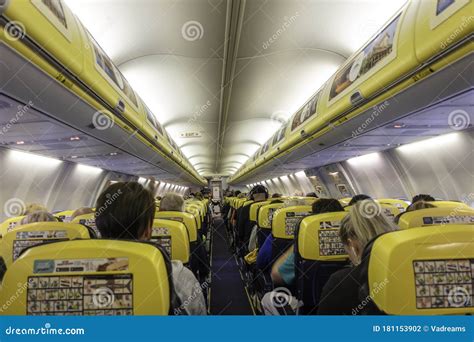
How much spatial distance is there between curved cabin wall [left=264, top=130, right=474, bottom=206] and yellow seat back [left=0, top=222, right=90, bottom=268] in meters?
6.40

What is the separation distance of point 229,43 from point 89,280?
131 inches

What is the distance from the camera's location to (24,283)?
1.36 meters

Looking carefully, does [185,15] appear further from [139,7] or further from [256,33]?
[256,33]

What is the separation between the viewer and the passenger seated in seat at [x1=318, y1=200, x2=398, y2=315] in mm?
1909

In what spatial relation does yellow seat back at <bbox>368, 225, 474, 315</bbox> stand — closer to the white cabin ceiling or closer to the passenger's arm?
the passenger's arm

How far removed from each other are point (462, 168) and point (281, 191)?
632 inches

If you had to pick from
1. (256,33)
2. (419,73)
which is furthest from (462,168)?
(256,33)
